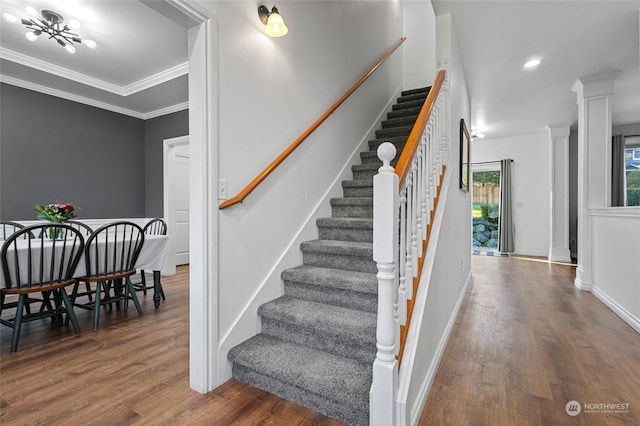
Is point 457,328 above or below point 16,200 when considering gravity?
below

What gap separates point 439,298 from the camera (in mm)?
2170

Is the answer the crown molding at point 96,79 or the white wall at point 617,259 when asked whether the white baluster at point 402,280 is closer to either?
the white wall at point 617,259

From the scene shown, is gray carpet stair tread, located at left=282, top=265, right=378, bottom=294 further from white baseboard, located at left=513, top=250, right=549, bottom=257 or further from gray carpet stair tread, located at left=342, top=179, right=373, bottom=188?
white baseboard, located at left=513, top=250, right=549, bottom=257

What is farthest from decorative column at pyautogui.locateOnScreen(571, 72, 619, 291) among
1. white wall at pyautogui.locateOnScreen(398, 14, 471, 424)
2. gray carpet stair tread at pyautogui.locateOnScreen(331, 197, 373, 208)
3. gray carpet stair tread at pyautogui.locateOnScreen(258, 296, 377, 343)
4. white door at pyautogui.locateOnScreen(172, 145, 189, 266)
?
white door at pyautogui.locateOnScreen(172, 145, 189, 266)

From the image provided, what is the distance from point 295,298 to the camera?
2.29 meters

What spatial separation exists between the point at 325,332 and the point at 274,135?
1416mm

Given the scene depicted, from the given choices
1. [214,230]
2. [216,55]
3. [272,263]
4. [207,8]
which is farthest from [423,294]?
[207,8]

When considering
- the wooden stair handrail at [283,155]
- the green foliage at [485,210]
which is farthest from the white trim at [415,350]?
the green foliage at [485,210]

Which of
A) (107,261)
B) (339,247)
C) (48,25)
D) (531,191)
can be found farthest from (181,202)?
(531,191)

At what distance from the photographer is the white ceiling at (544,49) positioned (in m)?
2.79

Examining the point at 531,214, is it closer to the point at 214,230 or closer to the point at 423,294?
the point at 423,294

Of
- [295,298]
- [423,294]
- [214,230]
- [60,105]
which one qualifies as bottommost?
[295,298]

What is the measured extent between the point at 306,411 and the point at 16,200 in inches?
186

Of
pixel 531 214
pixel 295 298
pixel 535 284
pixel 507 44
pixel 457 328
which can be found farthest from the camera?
pixel 531 214
